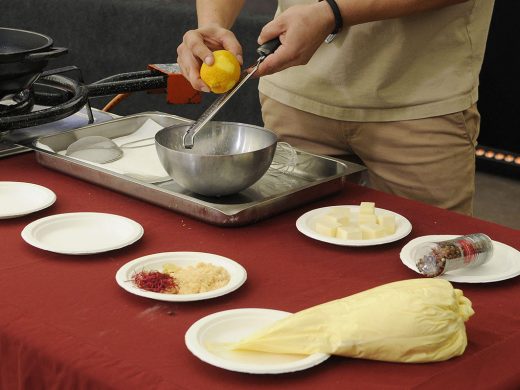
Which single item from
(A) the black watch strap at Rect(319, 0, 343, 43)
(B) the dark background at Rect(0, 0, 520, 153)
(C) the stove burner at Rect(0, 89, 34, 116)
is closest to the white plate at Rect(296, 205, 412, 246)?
(A) the black watch strap at Rect(319, 0, 343, 43)

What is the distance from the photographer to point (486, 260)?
→ 4.50 feet

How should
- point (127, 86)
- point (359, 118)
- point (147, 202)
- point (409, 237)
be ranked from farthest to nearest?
point (127, 86)
point (359, 118)
point (147, 202)
point (409, 237)

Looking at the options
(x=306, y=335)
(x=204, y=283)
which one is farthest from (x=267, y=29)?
(x=306, y=335)

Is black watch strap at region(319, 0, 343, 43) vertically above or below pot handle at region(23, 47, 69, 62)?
above

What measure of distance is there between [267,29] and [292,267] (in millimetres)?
574

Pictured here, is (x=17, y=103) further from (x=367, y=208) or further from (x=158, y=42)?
(x=158, y=42)

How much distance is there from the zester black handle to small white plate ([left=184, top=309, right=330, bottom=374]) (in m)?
0.69

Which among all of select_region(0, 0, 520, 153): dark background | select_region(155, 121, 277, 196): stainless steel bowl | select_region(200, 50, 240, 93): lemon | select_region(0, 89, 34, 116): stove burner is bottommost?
Answer: select_region(0, 0, 520, 153): dark background

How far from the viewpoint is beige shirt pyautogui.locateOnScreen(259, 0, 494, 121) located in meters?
1.97

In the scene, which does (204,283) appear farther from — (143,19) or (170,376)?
(143,19)

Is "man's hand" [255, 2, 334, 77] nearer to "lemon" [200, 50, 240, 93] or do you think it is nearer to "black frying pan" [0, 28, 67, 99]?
"lemon" [200, 50, 240, 93]

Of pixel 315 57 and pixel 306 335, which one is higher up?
pixel 315 57

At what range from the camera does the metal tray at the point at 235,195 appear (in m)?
1.56

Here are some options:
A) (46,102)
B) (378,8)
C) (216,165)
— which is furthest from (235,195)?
(46,102)
